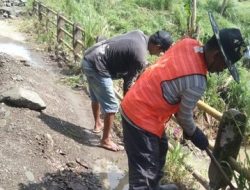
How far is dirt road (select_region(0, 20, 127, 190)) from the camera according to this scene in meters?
4.27

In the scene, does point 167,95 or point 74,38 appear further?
point 74,38

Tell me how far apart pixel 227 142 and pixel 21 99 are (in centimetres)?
295

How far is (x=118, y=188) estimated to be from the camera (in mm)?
4609

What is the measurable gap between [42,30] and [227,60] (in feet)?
34.8

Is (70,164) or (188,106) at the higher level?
(188,106)

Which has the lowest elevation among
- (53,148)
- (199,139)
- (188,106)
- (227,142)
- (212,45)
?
(53,148)

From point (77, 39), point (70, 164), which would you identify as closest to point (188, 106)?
point (70, 164)

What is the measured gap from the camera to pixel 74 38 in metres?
9.07

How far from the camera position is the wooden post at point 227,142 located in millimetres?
3528

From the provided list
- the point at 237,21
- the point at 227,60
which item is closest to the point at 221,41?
the point at 227,60

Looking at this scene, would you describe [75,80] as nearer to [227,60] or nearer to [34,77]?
[34,77]

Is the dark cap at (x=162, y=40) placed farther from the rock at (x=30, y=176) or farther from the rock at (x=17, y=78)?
the rock at (x=17, y=78)

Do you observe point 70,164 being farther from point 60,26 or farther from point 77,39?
point 60,26

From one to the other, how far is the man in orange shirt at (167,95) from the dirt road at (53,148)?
1221mm
